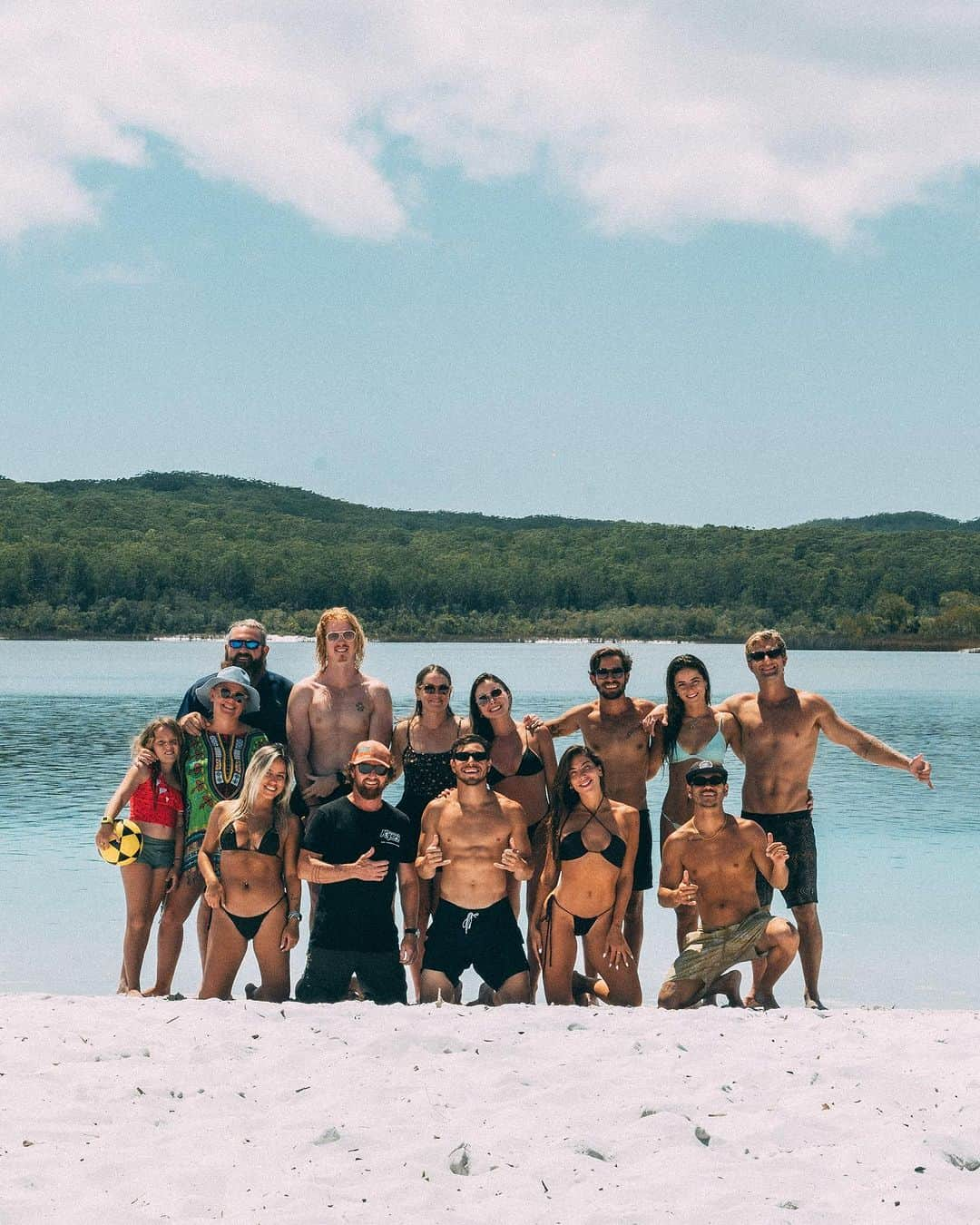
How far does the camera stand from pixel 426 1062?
474 cm

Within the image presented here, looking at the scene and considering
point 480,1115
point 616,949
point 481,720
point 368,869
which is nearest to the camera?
point 480,1115

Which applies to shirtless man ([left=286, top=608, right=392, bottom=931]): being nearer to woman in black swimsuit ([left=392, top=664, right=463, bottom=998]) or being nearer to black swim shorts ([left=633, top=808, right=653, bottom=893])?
woman in black swimsuit ([left=392, top=664, right=463, bottom=998])

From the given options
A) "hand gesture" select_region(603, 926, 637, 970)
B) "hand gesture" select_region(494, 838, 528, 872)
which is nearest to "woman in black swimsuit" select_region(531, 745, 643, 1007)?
"hand gesture" select_region(603, 926, 637, 970)

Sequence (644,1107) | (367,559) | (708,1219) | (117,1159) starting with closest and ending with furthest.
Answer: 1. (708,1219)
2. (117,1159)
3. (644,1107)
4. (367,559)

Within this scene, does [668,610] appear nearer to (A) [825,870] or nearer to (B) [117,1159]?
(A) [825,870]

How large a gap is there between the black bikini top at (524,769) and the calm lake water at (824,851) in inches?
109

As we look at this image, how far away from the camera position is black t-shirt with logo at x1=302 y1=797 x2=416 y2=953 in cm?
564

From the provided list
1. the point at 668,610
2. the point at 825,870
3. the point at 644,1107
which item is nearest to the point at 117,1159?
the point at 644,1107

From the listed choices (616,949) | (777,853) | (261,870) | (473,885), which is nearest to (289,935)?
(261,870)

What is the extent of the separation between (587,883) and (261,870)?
1408 millimetres

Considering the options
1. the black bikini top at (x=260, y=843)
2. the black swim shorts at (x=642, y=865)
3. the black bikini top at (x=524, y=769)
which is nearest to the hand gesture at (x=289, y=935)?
the black bikini top at (x=260, y=843)

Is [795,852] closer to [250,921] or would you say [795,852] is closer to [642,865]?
[642,865]

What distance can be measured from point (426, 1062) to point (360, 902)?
103 centimetres

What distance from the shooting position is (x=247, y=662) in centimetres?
627
